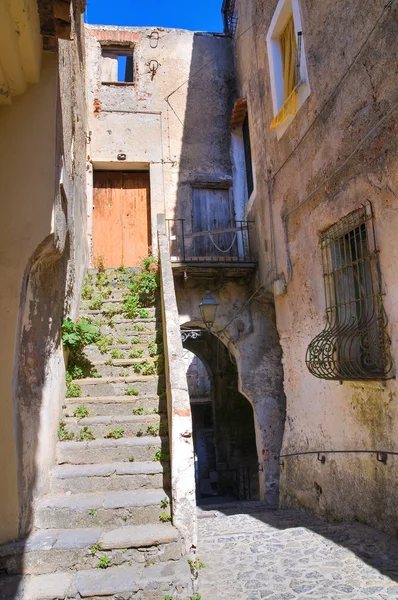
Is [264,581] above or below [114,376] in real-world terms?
below

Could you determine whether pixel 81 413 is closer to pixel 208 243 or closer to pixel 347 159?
pixel 347 159

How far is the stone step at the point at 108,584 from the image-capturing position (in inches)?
134

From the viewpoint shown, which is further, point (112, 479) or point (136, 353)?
point (136, 353)

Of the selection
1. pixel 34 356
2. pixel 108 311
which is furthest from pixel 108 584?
pixel 108 311

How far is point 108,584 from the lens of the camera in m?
3.48

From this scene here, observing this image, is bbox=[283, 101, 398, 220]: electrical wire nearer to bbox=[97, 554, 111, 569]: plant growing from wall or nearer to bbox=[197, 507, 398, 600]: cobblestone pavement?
bbox=[197, 507, 398, 600]: cobblestone pavement

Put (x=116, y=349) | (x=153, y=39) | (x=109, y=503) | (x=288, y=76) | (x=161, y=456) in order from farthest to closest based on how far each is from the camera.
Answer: (x=153, y=39), (x=288, y=76), (x=116, y=349), (x=161, y=456), (x=109, y=503)

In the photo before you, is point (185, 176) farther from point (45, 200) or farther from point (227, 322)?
point (45, 200)

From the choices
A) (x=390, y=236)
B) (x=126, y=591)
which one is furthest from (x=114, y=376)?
(x=390, y=236)

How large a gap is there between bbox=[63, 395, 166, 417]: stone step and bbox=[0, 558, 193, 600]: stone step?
2009 mm

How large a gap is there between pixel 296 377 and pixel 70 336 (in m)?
3.73

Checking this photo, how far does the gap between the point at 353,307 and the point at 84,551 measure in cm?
404

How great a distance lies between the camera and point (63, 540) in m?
3.87

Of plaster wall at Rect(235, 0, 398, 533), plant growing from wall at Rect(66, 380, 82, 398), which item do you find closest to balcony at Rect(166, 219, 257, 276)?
plaster wall at Rect(235, 0, 398, 533)
